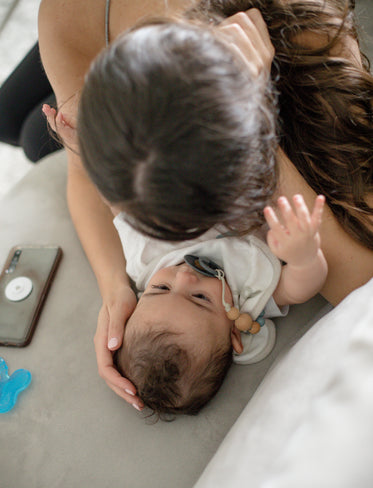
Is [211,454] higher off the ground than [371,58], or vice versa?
[371,58]

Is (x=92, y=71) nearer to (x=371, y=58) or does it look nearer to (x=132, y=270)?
(x=132, y=270)

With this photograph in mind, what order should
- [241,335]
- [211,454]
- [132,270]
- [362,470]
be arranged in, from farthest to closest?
1. [132,270]
2. [241,335]
3. [211,454]
4. [362,470]

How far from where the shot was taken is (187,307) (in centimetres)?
87

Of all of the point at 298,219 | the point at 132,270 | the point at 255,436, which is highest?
the point at 298,219

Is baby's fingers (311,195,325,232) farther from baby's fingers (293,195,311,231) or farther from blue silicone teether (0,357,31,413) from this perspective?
blue silicone teether (0,357,31,413)

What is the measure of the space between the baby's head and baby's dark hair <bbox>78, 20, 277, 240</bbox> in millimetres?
311

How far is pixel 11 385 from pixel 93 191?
1.66 ft

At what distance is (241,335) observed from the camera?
3.02 ft

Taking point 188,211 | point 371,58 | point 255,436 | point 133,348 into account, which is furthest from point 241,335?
point 371,58

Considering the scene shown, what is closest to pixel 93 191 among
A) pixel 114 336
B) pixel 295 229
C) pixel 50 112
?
pixel 50 112

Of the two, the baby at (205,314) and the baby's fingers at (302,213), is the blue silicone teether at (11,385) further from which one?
the baby's fingers at (302,213)

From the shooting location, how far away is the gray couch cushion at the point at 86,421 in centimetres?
81

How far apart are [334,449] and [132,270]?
659 millimetres

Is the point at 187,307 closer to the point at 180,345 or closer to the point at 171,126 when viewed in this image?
the point at 180,345
